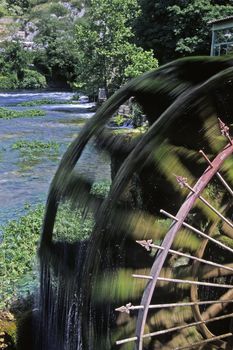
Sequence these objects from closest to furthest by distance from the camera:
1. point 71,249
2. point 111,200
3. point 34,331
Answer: point 111,200 < point 34,331 < point 71,249

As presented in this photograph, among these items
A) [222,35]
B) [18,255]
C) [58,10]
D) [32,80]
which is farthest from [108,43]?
[58,10]

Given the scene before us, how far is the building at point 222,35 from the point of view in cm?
2053

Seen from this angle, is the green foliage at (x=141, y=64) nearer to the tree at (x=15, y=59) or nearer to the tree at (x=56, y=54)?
the tree at (x=56, y=54)

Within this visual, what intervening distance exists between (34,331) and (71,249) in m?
1.09

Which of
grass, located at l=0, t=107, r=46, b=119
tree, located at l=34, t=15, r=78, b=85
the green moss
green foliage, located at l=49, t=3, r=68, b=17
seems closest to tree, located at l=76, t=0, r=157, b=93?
grass, located at l=0, t=107, r=46, b=119

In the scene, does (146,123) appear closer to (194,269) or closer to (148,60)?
(194,269)

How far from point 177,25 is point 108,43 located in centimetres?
394

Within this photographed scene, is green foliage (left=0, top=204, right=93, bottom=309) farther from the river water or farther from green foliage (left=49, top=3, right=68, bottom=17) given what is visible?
green foliage (left=49, top=3, right=68, bottom=17)

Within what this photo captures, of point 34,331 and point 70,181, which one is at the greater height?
point 70,181

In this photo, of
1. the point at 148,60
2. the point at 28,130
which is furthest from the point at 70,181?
the point at 148,60

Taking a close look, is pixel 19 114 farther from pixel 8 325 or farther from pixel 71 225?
pixel 8 325

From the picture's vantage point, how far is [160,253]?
357cm

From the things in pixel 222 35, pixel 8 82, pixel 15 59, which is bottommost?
pixel 8 82

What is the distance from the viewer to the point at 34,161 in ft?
54.2
